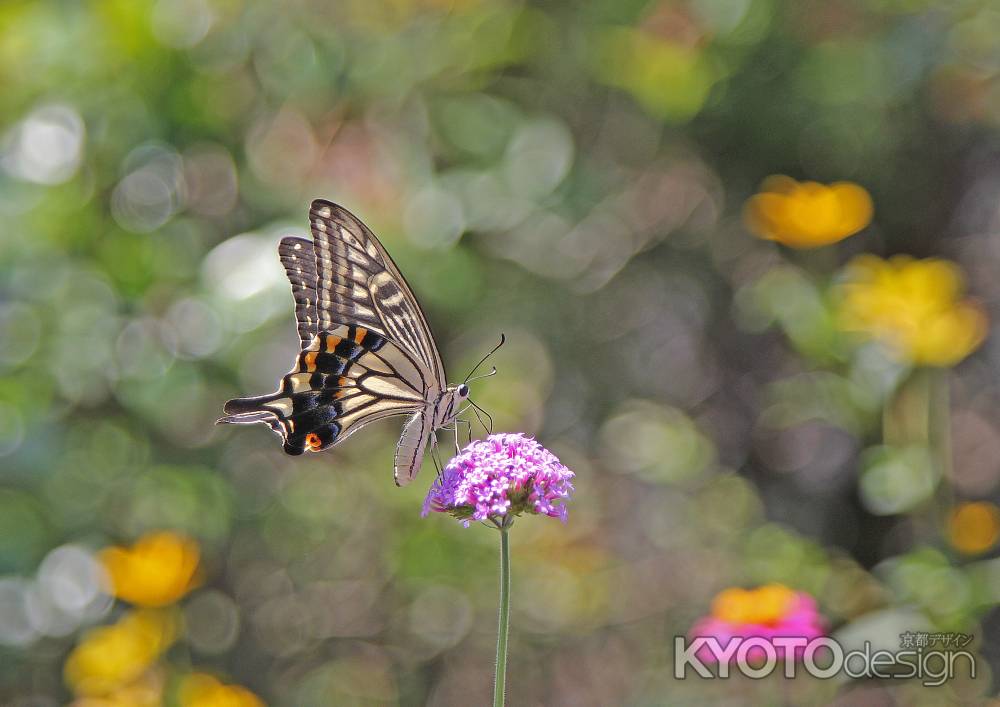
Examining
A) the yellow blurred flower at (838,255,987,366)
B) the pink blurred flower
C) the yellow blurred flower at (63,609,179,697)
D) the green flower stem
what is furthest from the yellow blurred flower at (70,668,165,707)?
the yellow blurred flower at (838,255,987,366)

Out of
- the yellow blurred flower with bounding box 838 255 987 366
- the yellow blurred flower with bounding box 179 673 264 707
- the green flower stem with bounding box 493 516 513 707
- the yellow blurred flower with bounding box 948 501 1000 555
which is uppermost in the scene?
the yellow blurred flower with bounding box 838 255 987 366

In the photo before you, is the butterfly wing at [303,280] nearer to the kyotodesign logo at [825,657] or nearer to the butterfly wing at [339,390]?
the butterfly wing at [339,390]

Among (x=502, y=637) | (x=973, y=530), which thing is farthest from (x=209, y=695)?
(x=973, y=530)

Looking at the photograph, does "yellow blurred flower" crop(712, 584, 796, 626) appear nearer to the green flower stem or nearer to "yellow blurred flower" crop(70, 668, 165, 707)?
the green flower stem

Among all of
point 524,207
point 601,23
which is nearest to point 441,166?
point 524,207

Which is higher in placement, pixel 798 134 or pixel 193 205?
pixel 798 134

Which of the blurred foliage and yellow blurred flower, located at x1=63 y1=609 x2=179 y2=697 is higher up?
the blurred foliage

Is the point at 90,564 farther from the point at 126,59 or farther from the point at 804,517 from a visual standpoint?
the point at 804,517

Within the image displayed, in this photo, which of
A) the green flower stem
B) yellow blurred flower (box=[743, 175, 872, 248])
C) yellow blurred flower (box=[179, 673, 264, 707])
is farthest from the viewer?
yellow blurred flower (box=[743, 175, 872, 248])
